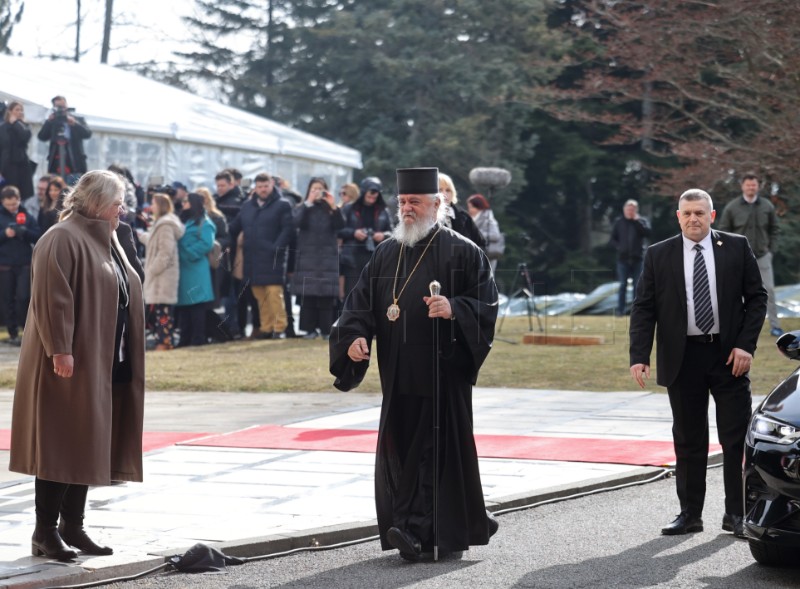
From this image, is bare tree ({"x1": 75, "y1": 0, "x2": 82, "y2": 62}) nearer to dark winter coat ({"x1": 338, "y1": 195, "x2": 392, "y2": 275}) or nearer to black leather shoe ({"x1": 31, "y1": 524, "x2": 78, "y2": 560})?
dark winter coat ({"x1": 338, "y1": 195, "x2": 392, "y2": 275})

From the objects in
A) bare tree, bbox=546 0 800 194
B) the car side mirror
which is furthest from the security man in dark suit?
bare tree, bbox=546 0 800 194

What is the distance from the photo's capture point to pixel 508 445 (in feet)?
35.0

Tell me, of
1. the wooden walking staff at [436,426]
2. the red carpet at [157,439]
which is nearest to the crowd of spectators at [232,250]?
the red carpet at [157,439]

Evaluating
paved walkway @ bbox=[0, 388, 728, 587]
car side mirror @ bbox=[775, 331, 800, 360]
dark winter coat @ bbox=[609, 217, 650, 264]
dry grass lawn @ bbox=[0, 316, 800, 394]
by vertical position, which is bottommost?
paved walkway @ bbox=[0, 388, 728, 587]

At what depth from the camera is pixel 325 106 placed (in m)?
43.4

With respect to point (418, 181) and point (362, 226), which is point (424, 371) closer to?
point (418, 181)

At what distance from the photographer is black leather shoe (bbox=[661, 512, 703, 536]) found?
25.0 feet

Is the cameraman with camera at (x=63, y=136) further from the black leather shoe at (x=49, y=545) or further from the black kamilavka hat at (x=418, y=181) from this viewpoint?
the black leather shoe at (x=49, y=545)

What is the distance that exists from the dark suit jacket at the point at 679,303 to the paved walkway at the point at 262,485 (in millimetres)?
1202

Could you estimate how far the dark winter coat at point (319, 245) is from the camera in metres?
18.4

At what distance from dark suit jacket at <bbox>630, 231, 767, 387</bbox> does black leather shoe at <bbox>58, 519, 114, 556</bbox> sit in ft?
9.56

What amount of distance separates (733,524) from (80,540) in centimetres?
324

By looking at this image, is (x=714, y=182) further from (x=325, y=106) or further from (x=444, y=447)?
(x=325, y=106)

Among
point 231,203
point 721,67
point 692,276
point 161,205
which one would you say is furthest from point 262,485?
point 721,67
